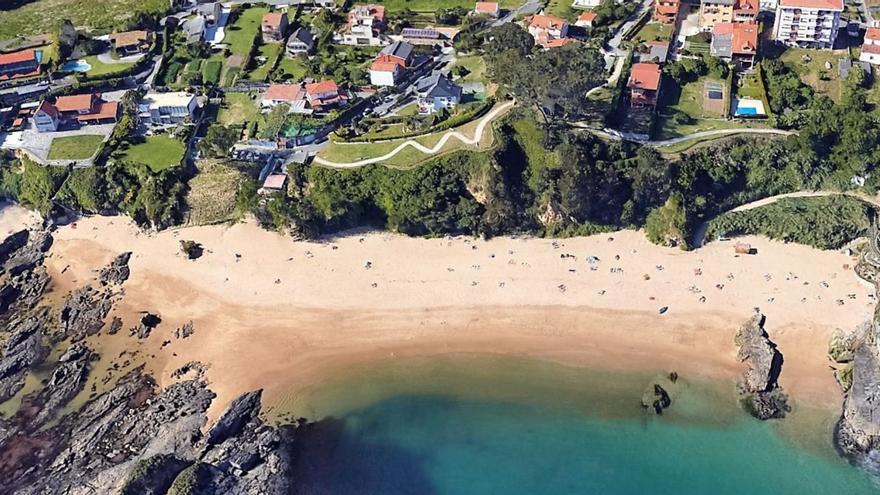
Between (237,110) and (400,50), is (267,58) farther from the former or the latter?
(400,50)

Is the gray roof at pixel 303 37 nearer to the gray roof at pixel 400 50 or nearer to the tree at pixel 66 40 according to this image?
the gray roof at pixel 400 50

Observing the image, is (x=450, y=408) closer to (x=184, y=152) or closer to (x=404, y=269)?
(x=404, y=269)

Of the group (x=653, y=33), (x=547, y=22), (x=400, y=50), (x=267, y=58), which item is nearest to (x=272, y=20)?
(x=267, y=58)

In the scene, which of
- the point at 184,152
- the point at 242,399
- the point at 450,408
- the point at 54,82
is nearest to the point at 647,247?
the point at 450,408

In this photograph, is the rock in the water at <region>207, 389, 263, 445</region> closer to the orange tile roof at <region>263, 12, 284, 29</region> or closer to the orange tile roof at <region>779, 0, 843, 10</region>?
the orange tile roof at <region>263, 12, 284, 29</region>

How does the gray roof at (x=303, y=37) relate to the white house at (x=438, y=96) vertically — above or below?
above

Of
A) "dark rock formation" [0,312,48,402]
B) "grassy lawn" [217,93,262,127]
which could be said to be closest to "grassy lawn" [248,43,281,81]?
"grassy lawn" [217,93,262,127]

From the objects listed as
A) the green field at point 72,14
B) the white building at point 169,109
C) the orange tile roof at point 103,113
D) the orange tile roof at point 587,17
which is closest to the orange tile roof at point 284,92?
the white building at point 169,109
